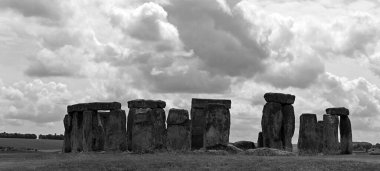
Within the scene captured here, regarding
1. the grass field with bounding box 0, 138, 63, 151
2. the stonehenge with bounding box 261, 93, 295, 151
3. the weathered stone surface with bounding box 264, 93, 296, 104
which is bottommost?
the grass field with bounding box 0, 138, 63, 151

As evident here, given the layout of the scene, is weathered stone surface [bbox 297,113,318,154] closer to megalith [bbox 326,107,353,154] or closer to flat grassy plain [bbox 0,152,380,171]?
megalith [bbox 326,107,353,154]

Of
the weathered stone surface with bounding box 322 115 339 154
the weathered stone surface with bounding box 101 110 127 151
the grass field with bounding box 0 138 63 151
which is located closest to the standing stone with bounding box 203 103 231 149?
the weathered stone surface with bounding box 101 110 127 151

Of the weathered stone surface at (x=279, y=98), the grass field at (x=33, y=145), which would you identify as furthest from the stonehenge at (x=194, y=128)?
the grass field at (x=33, y=145)

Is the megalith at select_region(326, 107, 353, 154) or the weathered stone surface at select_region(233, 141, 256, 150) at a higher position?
the megalith at select_region(326, 107, 353, 154)

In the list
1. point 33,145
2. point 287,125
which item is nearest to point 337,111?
Answer: point 287,125

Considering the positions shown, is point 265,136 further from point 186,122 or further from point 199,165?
point 199,165

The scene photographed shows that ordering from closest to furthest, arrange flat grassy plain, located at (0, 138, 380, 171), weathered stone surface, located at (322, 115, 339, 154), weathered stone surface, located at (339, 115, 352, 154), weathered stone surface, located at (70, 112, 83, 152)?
flat grassy plain, located at (0, 138, 380, 171) → weathered stone surface, located at (322, 115, 339, 154) → weathered stone surface, located at (339, 115, 352, 154) → weathered stone surface, located at (70, 112, 83, 152)

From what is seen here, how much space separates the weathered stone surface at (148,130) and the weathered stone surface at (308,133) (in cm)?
758

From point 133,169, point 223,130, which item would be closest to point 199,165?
point 133,169

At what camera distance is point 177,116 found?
1260 inches

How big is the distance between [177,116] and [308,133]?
7.18 metres

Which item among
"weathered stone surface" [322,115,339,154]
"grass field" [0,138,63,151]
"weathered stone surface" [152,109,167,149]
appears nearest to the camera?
"weathered stone surface" [152,109,167,149]

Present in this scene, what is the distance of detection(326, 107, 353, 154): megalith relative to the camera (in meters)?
36.5

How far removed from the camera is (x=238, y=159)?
77.5 feet
